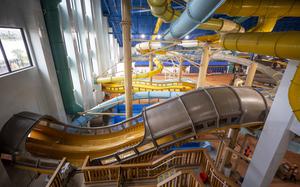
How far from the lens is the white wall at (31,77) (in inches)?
150

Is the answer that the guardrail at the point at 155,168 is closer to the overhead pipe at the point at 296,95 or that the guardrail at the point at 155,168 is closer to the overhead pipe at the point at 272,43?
the overhead pipe at the point at 296,95

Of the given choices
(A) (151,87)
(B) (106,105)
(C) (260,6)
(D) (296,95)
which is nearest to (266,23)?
(C) (260,6)

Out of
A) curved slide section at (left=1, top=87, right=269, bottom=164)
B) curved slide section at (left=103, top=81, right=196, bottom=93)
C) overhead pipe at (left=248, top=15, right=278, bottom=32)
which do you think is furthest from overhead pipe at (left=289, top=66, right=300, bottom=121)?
curved slide section at (left=103, top=81, right=196, bottom=93)

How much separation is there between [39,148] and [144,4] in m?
15.2

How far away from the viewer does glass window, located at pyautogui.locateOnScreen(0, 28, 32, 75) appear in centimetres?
388

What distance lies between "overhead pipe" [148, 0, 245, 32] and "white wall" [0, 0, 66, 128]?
407 cm

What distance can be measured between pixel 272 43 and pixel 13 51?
6682mm

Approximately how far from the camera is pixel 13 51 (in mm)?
4219

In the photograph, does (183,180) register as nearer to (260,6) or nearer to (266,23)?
(260,6)

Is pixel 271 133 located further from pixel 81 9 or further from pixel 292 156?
pixel 81 9

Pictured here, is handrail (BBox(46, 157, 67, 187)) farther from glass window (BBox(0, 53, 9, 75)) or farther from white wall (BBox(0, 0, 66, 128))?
glass window (BBox(0, 53, 9, 75))

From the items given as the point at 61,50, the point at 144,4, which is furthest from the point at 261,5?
the point at 144,4

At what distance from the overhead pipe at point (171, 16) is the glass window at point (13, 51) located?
14.2 ft

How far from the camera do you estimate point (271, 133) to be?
9.77 ft
